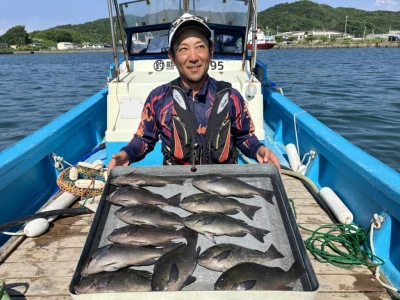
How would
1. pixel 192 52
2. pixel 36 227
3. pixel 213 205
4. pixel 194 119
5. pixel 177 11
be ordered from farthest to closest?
1. pixel 177 11
2. pixel 36 227
3. pixel 194 119
4. pixel 192 52
5. pixel 213 205

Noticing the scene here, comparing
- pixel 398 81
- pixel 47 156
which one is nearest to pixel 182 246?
pixel 47 156

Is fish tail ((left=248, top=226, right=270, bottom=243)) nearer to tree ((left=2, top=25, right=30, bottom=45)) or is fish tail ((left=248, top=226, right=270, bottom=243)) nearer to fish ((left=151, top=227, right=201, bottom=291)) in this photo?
fish ((left=151, top=227, right=201, bottom=291))

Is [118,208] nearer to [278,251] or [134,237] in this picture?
[134,237]

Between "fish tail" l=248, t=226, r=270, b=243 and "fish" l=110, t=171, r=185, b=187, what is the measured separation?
644mm

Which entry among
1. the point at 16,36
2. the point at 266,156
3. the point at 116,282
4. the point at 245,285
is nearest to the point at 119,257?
the point at 116,282

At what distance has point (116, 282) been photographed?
1.51 metres

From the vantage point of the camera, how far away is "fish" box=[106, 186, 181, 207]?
6.81 feet

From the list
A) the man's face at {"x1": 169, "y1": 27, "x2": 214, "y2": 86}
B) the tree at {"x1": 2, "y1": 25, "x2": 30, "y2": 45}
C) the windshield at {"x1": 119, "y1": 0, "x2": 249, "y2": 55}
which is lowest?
the man's face at {"x1": 169, "y1": 27, "x2": 214, "y2": 86}

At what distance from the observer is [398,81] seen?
54.7ft

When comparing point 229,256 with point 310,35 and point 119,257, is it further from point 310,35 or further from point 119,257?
point 310,35

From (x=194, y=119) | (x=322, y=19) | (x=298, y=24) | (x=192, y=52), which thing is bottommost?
(x=194, y=119)

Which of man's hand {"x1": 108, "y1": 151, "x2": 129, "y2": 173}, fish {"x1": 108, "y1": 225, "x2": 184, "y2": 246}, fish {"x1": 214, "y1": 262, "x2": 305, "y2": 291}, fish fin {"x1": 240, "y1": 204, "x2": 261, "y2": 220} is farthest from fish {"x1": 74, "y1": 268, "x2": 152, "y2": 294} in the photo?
man's hand {"x1": 108, "y1": 151, "x2": 129, "y2": 173}

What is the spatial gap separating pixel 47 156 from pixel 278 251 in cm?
359

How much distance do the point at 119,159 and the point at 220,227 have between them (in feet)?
3.58
